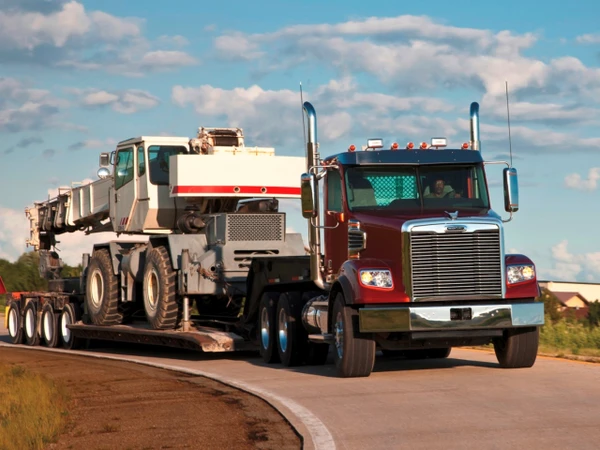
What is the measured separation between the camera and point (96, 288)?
2391 centimetres

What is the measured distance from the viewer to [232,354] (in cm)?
2105

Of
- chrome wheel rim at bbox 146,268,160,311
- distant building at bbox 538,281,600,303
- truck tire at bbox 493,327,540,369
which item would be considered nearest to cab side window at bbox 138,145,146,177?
chrome wheel rim at bbox 146,268,160,311

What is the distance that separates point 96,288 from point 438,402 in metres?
13.0

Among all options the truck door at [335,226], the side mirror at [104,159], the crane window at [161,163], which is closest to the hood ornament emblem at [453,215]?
the truck door at [335,226]

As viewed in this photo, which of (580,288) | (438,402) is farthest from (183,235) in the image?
(580,288)

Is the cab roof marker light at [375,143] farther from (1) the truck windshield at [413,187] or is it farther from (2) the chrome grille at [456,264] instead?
(2) the chrome grille at [456,264]

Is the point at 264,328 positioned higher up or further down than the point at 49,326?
higher up

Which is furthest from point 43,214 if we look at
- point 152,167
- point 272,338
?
point 272,338

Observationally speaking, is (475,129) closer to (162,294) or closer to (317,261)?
(317,261)

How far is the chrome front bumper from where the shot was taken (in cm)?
1457

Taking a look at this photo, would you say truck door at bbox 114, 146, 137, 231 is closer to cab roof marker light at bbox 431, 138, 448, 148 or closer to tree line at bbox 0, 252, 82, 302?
cab roof marker light at bbox 431, 138, 448, 148

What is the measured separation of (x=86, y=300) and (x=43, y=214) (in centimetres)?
565

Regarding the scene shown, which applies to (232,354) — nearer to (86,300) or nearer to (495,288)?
(86,300)

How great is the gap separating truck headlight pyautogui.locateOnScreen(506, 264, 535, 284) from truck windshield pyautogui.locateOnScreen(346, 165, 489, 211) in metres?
1.13
